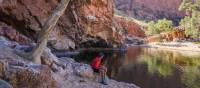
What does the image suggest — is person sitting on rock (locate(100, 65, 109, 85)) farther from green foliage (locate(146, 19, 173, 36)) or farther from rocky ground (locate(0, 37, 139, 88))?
green foliage (locate(146, 19, 173, 36))

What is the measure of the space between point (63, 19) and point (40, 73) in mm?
46076

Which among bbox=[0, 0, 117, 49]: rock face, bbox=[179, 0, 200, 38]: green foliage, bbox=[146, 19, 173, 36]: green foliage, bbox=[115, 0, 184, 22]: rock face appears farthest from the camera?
bbox=[115, 0, 184, 22]: rock face

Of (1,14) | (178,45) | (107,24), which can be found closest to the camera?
(1,14)

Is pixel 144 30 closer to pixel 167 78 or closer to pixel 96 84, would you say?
pixel 167 78

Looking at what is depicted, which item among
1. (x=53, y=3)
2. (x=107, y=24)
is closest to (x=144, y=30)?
(x=107, y=24)

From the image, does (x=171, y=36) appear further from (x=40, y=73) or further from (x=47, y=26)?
(x=40, y=73)

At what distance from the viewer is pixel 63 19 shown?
2421 inches

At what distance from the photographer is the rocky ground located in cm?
1499

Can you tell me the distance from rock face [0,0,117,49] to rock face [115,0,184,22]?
92.6 metres

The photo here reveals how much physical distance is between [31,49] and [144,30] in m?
126

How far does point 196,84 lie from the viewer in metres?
35.2

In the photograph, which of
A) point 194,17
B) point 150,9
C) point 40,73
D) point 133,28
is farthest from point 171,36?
point 40,73

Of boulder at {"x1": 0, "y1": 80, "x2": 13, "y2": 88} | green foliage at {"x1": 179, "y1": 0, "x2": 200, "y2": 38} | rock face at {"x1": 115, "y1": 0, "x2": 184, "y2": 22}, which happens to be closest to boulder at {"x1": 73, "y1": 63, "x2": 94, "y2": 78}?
boulder at {"x1": 0, "y1": 80, "x2": 13, "y2": 88}

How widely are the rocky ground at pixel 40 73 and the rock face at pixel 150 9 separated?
144 meters
